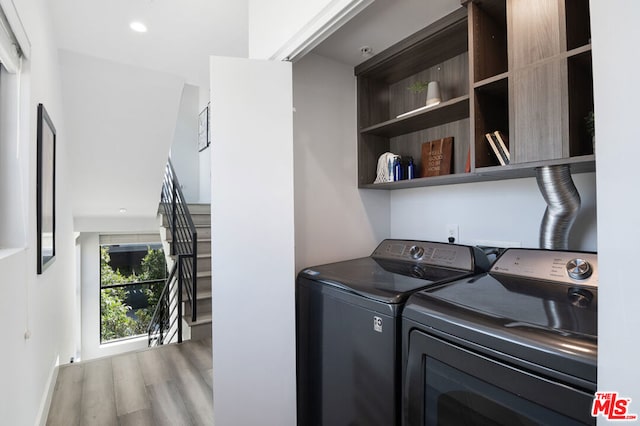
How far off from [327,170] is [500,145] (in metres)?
0.91

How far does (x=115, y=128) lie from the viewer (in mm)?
3486

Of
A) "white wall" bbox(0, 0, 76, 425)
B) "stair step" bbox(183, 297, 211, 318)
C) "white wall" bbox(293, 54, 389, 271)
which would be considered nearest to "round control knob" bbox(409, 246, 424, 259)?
"white wall" bbox(293, 54, 389, 271)

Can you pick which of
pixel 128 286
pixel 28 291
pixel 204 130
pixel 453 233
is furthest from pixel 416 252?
pixel 128 286

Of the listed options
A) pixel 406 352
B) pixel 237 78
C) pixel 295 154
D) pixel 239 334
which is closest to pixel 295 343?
pixel 239 334

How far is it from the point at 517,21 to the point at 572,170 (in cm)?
63

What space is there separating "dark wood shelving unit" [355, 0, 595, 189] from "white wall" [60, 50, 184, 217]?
101 inches

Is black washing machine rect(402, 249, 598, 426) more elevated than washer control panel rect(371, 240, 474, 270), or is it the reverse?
washer control panel rect(371, 240, 474, 270)

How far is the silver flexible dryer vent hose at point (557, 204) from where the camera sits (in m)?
1.18

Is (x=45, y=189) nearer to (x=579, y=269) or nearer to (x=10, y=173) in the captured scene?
(x=10, y=173)

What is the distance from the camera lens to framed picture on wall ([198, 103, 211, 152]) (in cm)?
507

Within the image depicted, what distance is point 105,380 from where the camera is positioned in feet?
7.59

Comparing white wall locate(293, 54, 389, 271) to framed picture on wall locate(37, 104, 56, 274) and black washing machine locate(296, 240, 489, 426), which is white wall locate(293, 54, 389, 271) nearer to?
black washing machine locate(296, 240, 489, 426)

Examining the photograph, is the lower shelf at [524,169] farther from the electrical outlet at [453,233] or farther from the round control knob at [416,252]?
the round control knob at [416,252]

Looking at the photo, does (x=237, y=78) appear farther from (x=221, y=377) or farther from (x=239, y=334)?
(x=221, y=377)
